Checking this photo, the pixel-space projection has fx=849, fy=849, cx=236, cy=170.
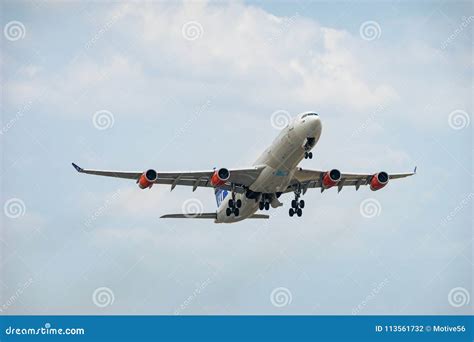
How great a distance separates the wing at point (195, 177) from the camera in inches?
2553

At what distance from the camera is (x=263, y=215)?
80.1 meters

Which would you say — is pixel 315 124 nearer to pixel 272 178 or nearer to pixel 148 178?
pixel 272 178

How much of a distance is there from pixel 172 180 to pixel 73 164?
30.0 ft

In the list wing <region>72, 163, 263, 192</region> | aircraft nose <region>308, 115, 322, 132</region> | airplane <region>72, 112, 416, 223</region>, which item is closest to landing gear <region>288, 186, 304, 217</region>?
airplane <region>72, 112, 416, 223</region>

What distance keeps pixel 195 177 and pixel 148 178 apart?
5.12 metres

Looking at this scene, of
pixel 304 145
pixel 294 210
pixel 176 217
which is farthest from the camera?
pixel 176 217

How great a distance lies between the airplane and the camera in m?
61.7

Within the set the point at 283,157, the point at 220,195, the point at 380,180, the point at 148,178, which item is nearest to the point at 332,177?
the point at 380,180

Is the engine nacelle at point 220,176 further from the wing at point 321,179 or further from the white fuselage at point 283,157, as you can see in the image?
the wing at point 321,179

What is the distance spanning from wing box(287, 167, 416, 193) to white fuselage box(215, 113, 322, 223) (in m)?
2.06

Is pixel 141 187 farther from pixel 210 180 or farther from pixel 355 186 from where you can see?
pixel 355 186

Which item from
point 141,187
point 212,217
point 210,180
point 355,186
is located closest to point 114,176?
point 141,187

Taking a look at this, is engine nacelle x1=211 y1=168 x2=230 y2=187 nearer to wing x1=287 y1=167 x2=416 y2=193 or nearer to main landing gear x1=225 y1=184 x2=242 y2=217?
main landing gear x1=225 y1=184 x2=242 y2=217

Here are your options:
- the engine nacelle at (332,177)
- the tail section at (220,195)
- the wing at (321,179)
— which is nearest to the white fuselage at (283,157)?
the wing at (321,179)
